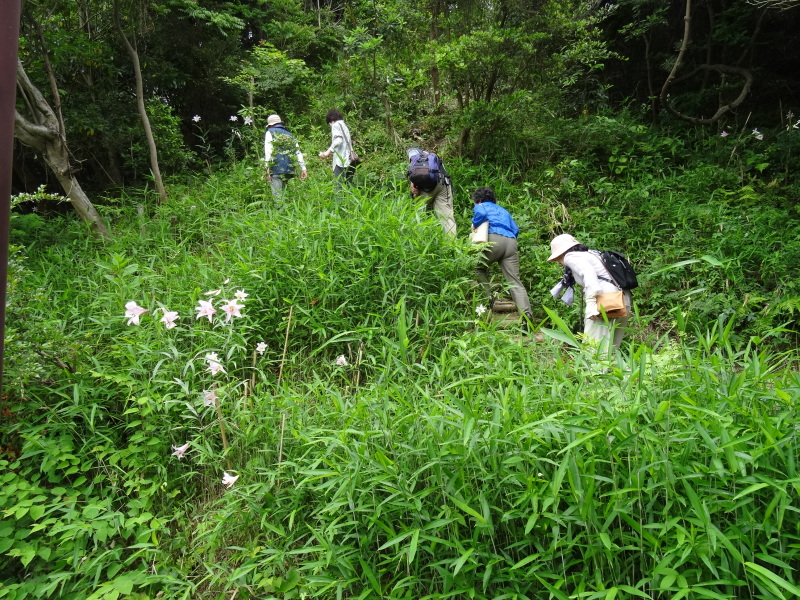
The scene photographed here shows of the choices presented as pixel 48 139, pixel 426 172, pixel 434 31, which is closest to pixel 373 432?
pixel 426 172

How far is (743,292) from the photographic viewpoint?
16.8 feet

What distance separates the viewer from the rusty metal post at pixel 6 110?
58 centimetres

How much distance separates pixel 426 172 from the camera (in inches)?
211

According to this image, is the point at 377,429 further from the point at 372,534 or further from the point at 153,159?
the point at 153,159

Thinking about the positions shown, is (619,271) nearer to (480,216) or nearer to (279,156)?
(480,216)

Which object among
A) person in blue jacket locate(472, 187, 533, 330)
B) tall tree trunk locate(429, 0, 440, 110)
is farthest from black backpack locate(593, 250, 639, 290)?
tall tree trunk locate(429, 0, 440, 110)

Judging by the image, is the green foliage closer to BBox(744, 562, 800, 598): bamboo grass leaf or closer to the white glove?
the white glove

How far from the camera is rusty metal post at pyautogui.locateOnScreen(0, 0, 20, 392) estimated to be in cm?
58

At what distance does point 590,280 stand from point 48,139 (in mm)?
5577

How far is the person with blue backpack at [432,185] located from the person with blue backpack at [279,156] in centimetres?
138

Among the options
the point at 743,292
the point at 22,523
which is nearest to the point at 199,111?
the point at 22,523

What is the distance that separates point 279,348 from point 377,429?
1.55 m

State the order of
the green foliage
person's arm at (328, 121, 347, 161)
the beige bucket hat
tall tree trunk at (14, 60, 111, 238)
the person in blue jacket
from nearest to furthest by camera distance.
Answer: the beige bucket hat → the person in blue jacket → tall tree trunk at (14, 60, 111, 238) → person's arm at (328, 121, 347, 161) → the green foliage

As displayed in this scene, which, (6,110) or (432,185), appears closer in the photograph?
(6,110)
